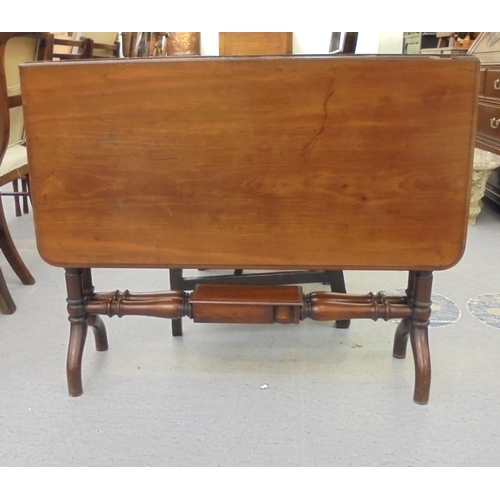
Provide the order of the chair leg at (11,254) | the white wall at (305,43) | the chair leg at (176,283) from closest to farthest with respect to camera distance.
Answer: the chair leg at (176,283) → the chair leg at (11,254) → the white wall at (305,43)

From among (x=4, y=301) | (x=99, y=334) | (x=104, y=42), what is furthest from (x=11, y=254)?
(x=104, y=42)

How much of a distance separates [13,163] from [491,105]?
8.31 ft

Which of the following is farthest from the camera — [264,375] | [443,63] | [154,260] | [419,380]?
[264,375]

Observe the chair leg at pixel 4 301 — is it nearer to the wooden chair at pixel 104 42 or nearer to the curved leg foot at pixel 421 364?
the curved leg foot at pixel 421 364

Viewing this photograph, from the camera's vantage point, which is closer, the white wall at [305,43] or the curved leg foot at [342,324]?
the curved leg foot at [342,324]

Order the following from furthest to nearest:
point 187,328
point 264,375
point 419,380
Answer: point 187,328, point 264,375, point 419,380

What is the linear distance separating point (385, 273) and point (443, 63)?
122 cm

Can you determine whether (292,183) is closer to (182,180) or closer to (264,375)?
(182,180)

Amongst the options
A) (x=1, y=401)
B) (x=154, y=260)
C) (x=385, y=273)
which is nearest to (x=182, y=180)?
(x=154, y=260)

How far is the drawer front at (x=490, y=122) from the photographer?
Answer: 9.32ft

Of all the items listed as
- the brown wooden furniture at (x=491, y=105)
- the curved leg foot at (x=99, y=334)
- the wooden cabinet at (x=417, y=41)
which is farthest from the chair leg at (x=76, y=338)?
the wooden cabinet at (x=417, y=41)

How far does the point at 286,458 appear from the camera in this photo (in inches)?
44.0

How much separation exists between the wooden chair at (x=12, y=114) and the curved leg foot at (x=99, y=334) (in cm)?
47

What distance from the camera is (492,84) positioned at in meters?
2.86
